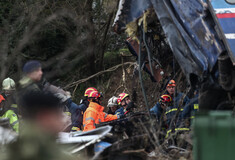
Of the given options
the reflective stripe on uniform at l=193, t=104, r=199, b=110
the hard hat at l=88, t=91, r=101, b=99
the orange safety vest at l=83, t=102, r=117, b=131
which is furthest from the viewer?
the hard hat at l=88, t=91, r=101, b=99

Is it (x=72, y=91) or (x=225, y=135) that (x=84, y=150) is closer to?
(x=225, y=135)

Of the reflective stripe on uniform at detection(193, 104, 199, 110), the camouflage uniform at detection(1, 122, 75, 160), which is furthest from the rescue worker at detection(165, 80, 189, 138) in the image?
the camouflage uniform at detection(1, 122, 75, 160)

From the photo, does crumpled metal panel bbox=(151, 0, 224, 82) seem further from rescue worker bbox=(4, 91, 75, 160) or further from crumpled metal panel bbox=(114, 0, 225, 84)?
rescue worker bbox=(4, 91, 75, 160)

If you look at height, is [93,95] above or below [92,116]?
above

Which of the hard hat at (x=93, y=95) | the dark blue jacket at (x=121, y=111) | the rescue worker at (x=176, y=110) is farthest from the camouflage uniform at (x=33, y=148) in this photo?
the dark blue jacket at (x=121, y=111)

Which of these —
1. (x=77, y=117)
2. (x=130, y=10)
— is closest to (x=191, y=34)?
(x=130, y=10)

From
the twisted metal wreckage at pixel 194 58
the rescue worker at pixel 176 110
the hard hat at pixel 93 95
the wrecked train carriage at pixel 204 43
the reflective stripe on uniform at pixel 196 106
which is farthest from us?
the hard hat at pixel 93 95

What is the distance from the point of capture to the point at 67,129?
268 inches

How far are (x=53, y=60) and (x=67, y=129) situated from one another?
4432 mm

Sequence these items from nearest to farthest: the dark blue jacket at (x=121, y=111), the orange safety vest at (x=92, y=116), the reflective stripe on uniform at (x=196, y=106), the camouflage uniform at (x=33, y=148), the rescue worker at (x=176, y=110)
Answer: the camouflage uniform at (x=33, y=148)
the rescue worker at (x=176, y=110)
the reflective stripe on uniform at (x=196, y=106)
the orange safety vest at (x=92, y=116)
the dark blue jacket at (x=121, y=111)

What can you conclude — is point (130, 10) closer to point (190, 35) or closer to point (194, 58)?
point (190, 35)

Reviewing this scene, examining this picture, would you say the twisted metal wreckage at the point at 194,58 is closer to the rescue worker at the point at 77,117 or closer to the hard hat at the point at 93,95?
the hard hat at the point at 93,95

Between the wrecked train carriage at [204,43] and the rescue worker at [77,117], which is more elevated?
the wrecked train carriage at [204,43]

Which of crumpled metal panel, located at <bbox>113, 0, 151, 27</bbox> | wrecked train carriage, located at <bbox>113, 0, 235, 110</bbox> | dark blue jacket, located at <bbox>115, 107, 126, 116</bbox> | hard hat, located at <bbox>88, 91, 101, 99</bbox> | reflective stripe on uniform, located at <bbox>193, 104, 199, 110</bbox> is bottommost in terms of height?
dark blue jacket, located at <bbox>115, 107, 126, 116</bbox>
